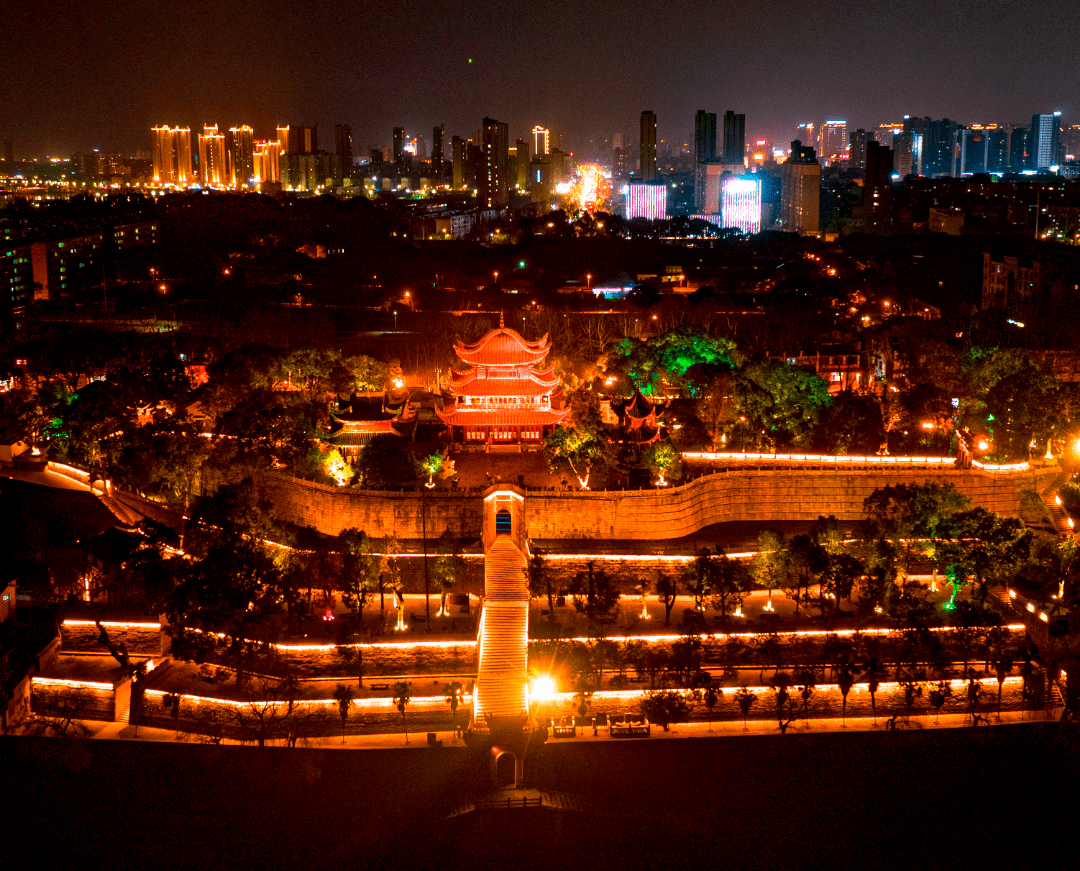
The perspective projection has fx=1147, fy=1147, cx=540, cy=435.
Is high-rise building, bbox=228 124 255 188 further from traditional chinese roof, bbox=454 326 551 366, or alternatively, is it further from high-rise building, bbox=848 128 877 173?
traditional chinese roof, bbox=454 326 551 366

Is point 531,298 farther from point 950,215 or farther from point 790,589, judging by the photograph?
point 950,215

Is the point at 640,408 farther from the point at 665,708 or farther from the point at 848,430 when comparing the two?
the point at 665,708

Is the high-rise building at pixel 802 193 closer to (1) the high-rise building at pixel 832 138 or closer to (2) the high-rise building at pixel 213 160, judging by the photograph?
(2) the high-rise building at pixel 213 160

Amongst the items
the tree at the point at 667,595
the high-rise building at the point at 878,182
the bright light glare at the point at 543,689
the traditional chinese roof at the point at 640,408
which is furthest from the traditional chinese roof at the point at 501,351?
the high-rise building at the point at 878,182

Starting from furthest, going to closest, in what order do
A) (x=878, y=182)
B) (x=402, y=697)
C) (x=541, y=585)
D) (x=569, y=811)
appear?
(x=878, y=182), (x=541, y=585), (x=402, y=697), (x=569, y=811)

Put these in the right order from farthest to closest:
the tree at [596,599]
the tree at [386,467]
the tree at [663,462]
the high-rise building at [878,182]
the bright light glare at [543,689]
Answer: the high-rise building at [878,182]
the tree at [663,462]
the tree at [386,467]
the tree at [596,599]
the bright light glare at [543,689]

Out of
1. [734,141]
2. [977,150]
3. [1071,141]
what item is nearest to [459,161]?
[734,141]

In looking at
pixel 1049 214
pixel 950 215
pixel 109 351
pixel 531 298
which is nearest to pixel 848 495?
pixel 109 351
